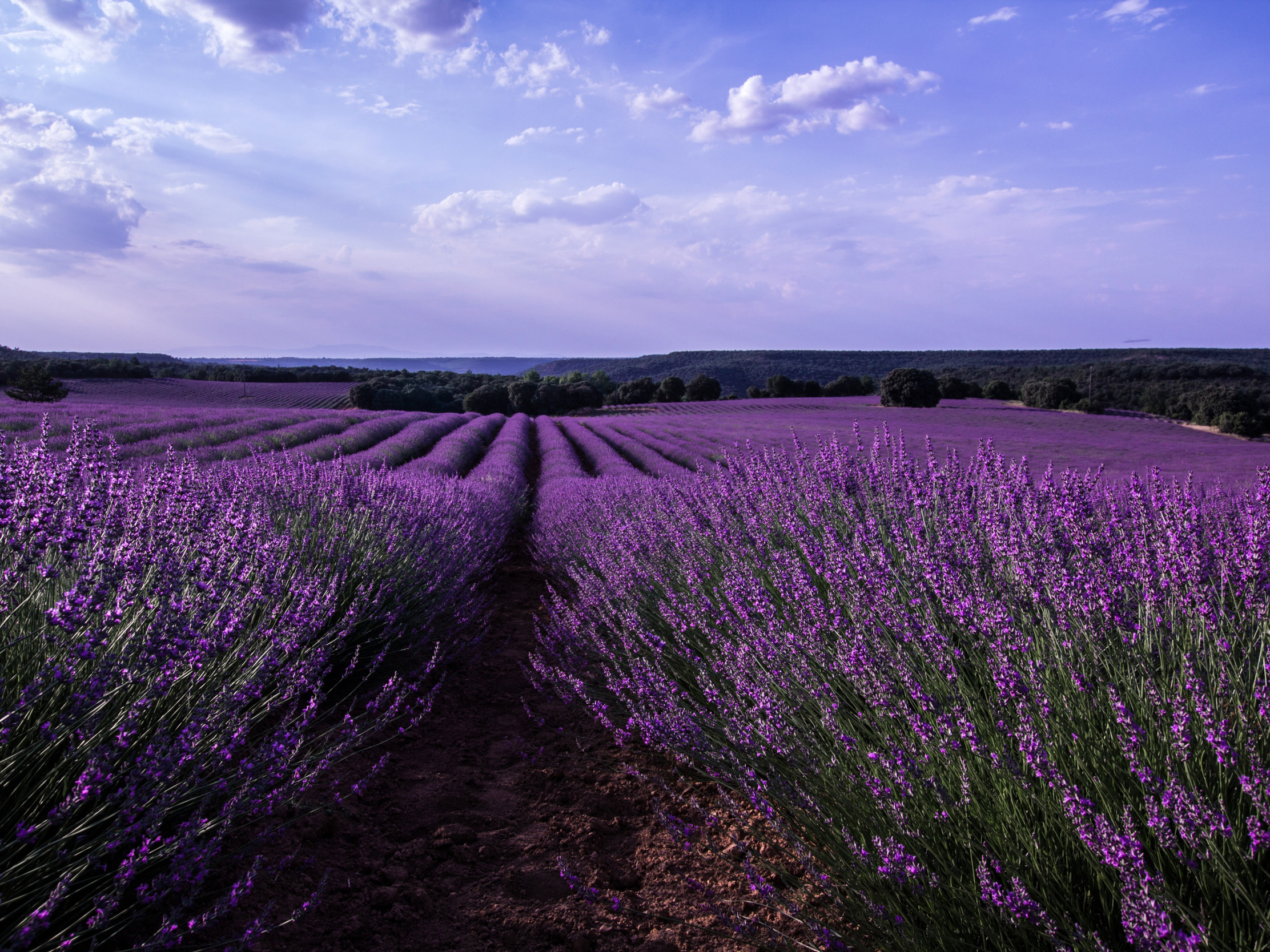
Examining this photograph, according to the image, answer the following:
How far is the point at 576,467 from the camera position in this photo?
12156 mm

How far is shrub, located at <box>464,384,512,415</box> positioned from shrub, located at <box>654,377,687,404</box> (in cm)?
1421

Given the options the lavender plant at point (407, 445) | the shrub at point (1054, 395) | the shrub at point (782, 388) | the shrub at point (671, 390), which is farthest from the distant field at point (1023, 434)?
the shrub at point (671, 390)

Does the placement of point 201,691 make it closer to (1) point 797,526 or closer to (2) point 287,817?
(2) point 287,817

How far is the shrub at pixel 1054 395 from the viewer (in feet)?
106

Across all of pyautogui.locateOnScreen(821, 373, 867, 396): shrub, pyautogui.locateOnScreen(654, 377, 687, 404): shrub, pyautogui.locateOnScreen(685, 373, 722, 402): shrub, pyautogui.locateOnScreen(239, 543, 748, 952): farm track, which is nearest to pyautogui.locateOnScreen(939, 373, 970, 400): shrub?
pyautogui.locateOnScreen(821, 373, 867, 396): shrub

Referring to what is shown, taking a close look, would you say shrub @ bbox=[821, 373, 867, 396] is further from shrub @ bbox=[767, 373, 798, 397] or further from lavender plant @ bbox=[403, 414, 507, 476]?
lavender plant @ bbox=[403, 414, 507, 476]

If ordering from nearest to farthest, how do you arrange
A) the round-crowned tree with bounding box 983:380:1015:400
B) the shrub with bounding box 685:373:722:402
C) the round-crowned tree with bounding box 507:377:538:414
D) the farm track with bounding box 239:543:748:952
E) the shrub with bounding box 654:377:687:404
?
the farm track with bounding box 239:543:748:952 → the round-crowned tree with bounding box 983:380:1015:400 → the round-crowned tree with bounding box 507:377:538:414 → the shrub with bounding box 685:373:722:402 → the shrub with bounding box 654:377:687:404

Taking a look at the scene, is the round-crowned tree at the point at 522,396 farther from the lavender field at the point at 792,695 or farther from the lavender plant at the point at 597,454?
the lavender field at the point at 792,695

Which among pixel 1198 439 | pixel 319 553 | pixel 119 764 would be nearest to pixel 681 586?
pixel 319 553

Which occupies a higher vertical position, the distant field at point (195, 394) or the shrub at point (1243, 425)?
the distant field at point (195, 394)

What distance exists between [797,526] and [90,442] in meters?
2.87

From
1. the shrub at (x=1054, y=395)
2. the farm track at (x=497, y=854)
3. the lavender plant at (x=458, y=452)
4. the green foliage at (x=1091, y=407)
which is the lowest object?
the farm track at (x=497, y=854)

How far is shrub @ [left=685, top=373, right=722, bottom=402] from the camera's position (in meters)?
51.4

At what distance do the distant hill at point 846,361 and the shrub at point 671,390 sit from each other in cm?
1553
